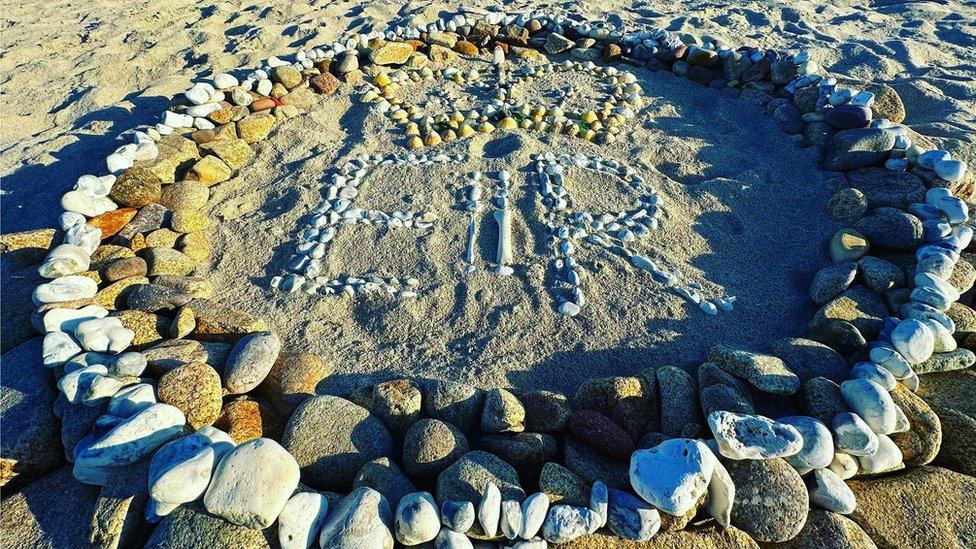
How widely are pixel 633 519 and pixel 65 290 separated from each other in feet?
8.42

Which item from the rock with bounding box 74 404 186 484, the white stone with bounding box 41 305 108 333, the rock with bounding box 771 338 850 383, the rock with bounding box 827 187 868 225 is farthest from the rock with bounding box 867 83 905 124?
the white stone with bounding box 41 305 108 333

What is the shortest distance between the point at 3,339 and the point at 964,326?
14.0ft

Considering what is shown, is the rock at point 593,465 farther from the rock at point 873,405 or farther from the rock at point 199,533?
the rock at point 199,533

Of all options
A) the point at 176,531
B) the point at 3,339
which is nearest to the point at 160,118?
the point at 3,339

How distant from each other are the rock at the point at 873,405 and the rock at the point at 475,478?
1.27 meters

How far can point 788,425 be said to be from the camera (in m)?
1.87

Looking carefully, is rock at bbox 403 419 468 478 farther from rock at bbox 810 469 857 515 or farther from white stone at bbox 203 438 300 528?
rock at bbox 810 469 857 515

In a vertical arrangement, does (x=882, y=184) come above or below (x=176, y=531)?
below

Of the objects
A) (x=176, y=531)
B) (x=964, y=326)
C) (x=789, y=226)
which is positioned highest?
(x=176, y=531)

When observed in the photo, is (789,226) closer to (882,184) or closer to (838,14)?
(882,184)

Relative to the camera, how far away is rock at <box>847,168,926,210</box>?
3252mm

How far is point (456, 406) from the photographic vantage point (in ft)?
7.13

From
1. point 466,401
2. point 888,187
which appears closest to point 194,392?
point 466,401

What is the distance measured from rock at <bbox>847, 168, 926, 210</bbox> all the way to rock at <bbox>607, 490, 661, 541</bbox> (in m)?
2.71
